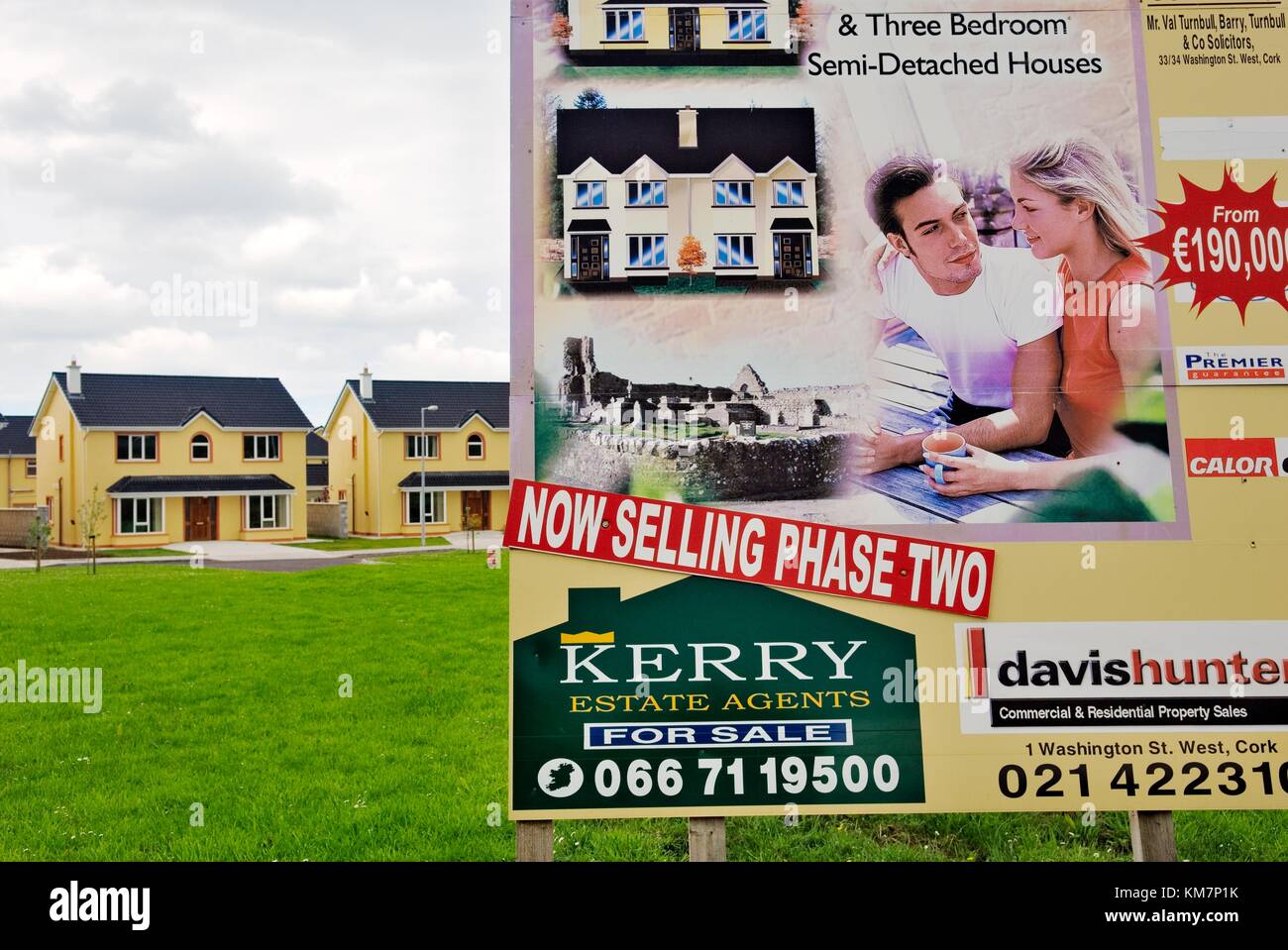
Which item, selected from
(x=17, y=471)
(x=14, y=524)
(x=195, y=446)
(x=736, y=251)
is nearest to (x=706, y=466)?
(x=736, y=251)

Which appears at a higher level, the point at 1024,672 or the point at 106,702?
the point at 1024,672

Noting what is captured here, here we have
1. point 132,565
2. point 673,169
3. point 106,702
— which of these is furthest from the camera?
point 132,565

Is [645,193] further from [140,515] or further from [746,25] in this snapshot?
[140,515]

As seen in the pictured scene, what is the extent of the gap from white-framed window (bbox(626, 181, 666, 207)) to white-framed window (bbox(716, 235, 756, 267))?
1.15 feet

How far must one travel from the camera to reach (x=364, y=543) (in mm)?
37594

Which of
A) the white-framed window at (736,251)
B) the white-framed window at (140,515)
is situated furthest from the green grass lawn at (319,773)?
the white-framed window at (140,515)

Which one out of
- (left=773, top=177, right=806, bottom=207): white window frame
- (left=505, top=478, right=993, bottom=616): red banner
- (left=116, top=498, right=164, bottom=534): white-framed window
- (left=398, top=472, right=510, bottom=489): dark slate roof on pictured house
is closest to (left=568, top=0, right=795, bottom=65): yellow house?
(left=773, top=177, right=806, bottom=207): white window frame

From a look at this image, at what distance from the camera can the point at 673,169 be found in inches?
161

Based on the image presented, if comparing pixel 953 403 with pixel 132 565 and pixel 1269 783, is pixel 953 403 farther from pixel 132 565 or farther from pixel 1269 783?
pixel 132 565

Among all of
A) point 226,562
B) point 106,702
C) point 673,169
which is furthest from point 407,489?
point 673,169

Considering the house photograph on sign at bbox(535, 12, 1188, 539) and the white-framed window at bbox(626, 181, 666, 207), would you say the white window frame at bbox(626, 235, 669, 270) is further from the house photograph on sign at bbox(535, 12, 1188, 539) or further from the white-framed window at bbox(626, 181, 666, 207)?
the white-framed window at bbox(626, 181, 666, 207)

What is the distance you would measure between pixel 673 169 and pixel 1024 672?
2920 mm

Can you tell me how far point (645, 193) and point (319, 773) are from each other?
521 centimetres

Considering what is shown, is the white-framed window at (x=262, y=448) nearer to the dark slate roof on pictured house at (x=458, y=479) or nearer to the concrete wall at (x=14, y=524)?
the dark slate roof on pictured house at (x=458, y=479)
